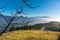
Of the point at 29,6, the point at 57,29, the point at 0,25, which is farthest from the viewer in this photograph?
the point at 57,29

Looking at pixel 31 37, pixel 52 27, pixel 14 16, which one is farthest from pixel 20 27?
pixel 14 16

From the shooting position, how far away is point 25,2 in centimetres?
785

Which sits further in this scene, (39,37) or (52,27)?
(52,27)

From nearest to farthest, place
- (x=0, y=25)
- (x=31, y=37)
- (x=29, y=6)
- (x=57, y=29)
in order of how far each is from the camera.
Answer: (x=29, y=6) → (x=0, y=25) → (x=31, y=37) → (x=57, y=29)

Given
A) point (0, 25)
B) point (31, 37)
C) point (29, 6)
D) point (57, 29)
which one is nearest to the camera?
point (29, 6)

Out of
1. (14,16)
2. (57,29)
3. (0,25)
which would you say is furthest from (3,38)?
(57,29)

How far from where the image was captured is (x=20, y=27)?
1454 centimetres

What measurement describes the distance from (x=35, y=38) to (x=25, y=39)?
2.05 ft

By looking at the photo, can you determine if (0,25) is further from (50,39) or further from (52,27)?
(52,27)

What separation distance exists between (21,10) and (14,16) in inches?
17.2

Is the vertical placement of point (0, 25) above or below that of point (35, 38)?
above

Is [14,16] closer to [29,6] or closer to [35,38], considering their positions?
[29,6]

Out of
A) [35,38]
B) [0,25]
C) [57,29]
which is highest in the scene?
[0,25]

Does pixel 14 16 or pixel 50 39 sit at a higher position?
pixel 14 16
